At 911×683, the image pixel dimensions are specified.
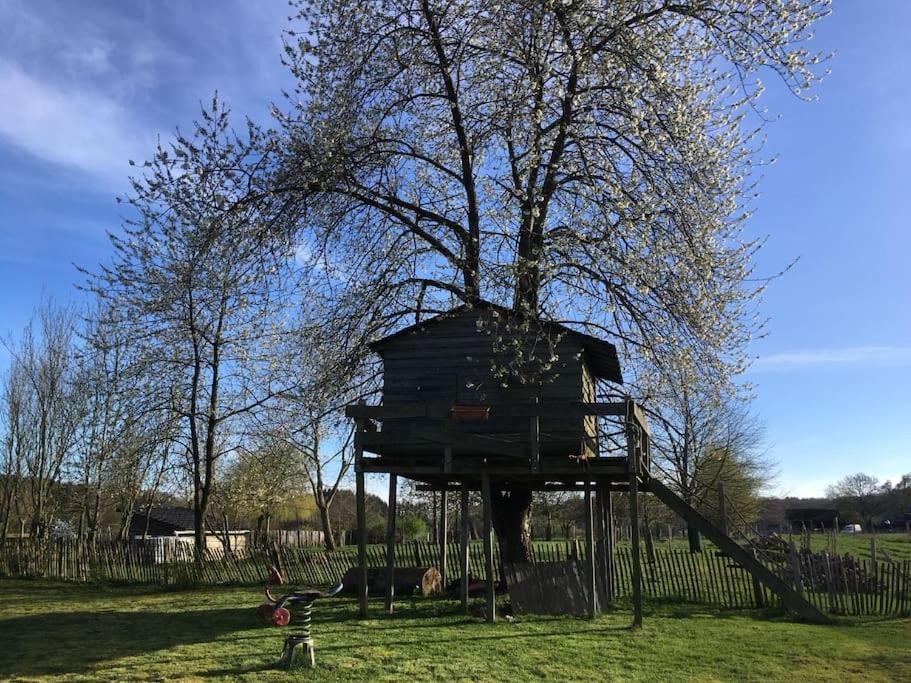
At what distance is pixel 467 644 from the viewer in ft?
33.8

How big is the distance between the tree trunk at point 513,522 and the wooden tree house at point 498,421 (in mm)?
1589

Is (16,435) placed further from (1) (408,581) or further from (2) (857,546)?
(2) (857,546)

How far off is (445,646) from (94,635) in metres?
5.69

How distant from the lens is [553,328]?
13.6 m

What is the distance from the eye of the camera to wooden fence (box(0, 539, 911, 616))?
1498cm

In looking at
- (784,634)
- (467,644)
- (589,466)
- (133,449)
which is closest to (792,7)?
(589,466)

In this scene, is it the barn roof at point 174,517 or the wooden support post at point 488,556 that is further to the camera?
the barn roof at point 174,517

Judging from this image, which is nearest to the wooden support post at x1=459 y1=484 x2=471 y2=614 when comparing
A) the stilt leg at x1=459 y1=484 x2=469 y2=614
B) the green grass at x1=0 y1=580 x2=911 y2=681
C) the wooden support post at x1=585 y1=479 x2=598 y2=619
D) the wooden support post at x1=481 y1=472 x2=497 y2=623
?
the stilt leg at x1=459 y1=484 x2=469 y2=614

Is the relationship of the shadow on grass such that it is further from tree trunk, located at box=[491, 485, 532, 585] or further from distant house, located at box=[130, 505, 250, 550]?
distant house, located at box=[130, 505, 250, 550]

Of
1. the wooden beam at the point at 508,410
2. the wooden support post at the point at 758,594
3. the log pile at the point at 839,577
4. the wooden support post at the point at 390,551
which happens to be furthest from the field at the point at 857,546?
the wooden support post at the point at 390,551

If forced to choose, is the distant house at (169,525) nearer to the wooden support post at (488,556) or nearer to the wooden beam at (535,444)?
the wooden support post at (488,556)

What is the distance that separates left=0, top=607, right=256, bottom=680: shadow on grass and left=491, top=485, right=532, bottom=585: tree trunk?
555cm

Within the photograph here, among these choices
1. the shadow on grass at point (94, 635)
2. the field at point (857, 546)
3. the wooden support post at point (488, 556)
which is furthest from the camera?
the field at point (857, 546)

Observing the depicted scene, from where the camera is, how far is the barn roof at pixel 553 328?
1343 cm
